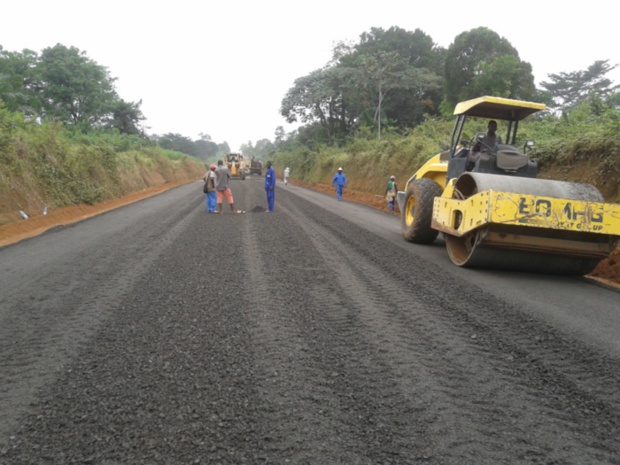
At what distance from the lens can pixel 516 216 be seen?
514 cm

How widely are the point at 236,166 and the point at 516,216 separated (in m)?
34.0

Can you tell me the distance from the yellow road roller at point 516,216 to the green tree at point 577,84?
48.0m

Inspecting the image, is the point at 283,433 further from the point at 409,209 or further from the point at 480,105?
the point at 409,209

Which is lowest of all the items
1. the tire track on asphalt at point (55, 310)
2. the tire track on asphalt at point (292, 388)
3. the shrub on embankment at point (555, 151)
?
the tire track on asphalt at point (292, 388)

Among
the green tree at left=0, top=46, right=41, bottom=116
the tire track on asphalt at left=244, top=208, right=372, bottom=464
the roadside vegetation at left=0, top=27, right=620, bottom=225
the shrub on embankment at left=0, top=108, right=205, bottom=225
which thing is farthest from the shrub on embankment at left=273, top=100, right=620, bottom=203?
the green tree at left=0, top=46, right=41, bottom=116

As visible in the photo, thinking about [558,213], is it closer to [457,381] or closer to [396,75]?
[457,381]

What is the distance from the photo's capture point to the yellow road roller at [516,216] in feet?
16.9

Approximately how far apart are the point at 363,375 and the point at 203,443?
114 cm

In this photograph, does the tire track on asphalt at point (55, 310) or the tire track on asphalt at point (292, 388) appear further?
the tire track on asphalt at point (55, 310)

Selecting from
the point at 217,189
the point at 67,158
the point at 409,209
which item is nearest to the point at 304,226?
the point at 409,209

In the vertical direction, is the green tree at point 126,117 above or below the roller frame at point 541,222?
above

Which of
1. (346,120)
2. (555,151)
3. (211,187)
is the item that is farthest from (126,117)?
(555,151)

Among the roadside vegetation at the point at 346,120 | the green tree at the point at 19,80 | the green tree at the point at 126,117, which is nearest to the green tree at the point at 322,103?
the roadside vegetation at the point at 346,120

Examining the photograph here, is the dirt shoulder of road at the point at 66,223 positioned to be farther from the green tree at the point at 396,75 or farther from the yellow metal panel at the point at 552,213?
the green tree at the point at 396,75
